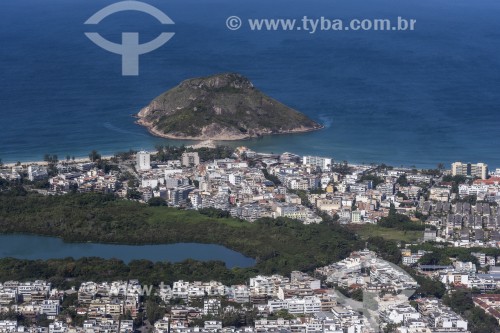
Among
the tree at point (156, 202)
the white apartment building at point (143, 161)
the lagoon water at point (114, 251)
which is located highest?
the white apartment building at point (143, 161)

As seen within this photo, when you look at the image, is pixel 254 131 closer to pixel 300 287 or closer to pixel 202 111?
pixel 202 111

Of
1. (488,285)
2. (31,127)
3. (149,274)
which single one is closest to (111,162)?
(31,127)

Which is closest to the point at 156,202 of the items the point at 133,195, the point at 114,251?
the point at 133,195

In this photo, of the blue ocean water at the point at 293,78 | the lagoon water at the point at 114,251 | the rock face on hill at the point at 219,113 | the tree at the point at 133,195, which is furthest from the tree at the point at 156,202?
the rock face on hill at the point at 219,113

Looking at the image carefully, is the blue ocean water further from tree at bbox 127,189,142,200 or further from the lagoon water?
the lagoon water

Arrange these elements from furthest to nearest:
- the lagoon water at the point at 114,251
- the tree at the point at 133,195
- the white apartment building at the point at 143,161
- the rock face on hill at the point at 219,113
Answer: the rock face on hill at the point at 219,113 < the white apartment building at the point at 143,161 < the tree at the point at 133,195 < the lagoon water at the point at 114,251

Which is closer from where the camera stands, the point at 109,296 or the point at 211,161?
the point at 109,296

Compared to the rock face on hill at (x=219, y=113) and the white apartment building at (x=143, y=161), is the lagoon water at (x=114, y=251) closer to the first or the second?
the white apartment building at (x=143, y=161)
